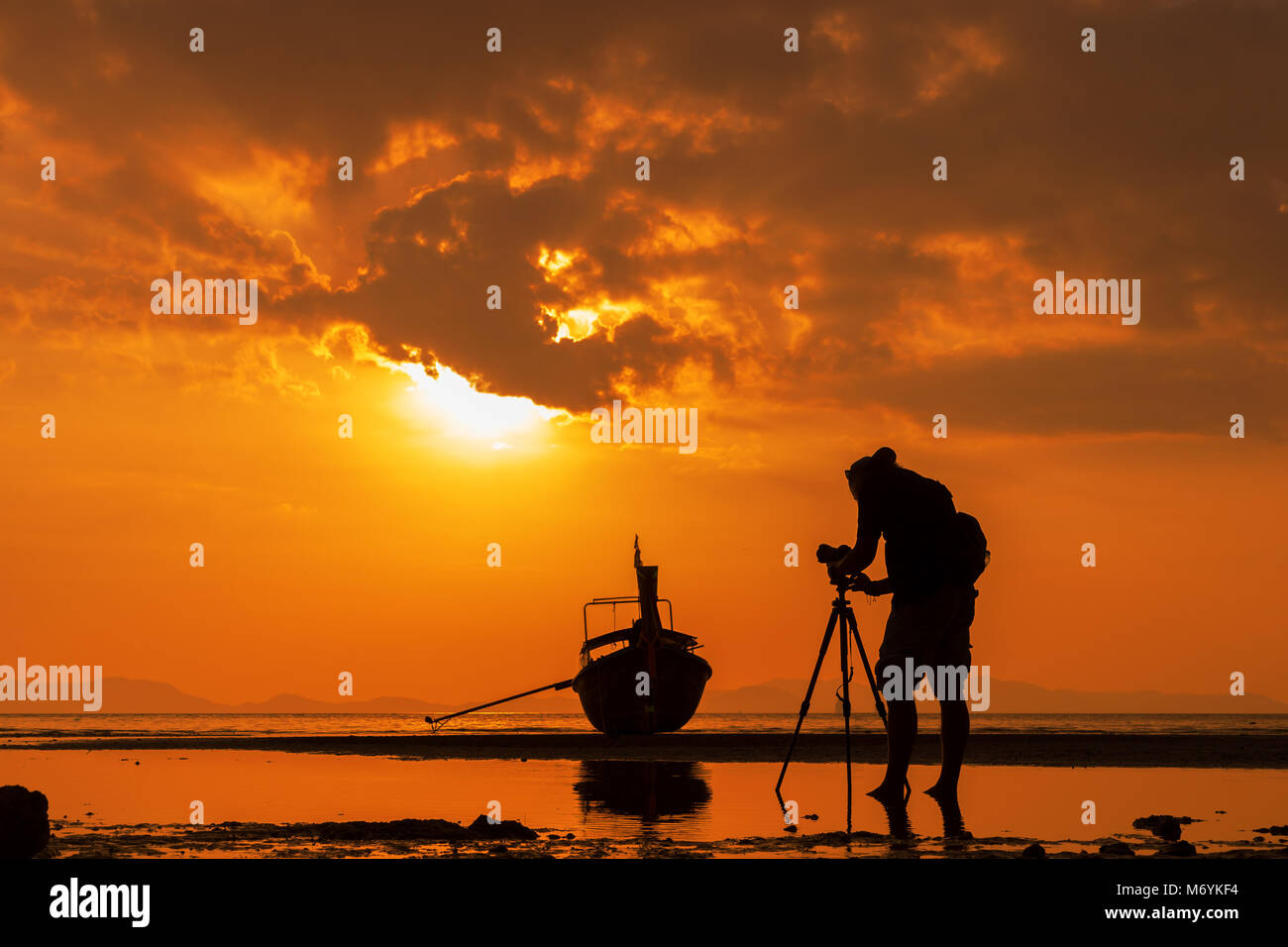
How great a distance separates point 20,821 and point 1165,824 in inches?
314

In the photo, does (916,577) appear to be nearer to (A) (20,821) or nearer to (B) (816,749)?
(A) (20,821)

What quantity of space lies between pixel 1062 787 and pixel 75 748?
2429 centimetres

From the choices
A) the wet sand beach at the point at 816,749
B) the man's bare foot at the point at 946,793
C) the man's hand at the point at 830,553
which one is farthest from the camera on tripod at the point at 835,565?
the wet sand beach at the point at 816,749

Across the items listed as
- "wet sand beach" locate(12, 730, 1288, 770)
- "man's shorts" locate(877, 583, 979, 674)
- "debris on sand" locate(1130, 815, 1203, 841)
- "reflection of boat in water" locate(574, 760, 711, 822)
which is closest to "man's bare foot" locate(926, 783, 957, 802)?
"man's shorts" locate(877, 583, 979, 674)

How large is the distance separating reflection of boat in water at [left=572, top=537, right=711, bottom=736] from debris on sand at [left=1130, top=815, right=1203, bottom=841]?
26.1 metres

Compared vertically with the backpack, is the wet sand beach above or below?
below

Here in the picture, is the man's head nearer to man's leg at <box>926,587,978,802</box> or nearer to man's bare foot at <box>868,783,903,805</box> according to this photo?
man's leg at <box>926,587,978,802</box>

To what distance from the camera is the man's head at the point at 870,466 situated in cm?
1020

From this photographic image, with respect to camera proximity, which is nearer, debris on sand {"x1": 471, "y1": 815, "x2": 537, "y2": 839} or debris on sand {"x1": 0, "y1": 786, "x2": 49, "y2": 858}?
debris on sand {"x1": 0, "y1": 786, "x2": 49, "y2": 858}

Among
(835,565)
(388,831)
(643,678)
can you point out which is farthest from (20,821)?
(643,678)

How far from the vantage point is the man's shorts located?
9977 mm
